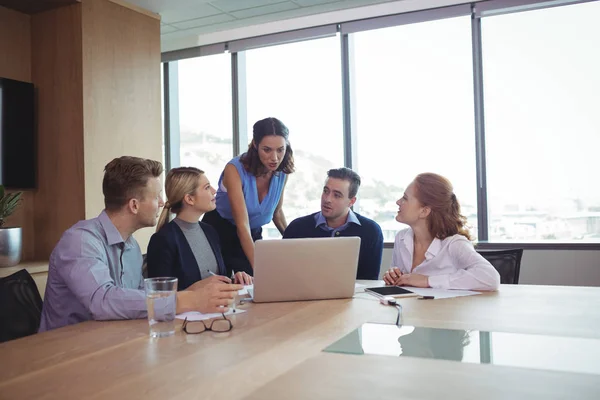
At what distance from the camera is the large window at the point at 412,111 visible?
4523mm

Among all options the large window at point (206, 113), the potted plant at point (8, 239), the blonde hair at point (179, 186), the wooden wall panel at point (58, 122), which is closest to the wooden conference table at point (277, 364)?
the blonde hair at point (179, 186)

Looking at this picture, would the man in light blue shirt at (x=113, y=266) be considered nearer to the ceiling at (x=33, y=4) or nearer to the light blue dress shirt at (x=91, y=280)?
the light blue dress shirt at (x=91, y=280)

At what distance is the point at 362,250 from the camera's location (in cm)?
291

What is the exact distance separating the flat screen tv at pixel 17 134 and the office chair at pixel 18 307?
2300mm

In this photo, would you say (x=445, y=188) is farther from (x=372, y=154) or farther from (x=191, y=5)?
(x=191, y=5)

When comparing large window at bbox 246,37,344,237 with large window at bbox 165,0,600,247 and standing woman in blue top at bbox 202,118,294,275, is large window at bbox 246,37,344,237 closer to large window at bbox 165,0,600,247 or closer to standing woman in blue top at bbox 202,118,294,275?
large window at bbox 165,0,600,247

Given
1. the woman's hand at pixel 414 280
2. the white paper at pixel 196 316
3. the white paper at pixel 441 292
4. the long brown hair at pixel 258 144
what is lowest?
the white paper at pixel 441 292

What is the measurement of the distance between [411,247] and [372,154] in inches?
97.6

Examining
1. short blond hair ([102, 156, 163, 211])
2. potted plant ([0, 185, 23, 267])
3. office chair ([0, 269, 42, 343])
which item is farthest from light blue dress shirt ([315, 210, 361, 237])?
potted plant ([0, 185, 23, 267])

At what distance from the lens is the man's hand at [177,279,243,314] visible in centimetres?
159

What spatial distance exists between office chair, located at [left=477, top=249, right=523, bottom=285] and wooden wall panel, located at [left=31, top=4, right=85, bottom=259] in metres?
2.69

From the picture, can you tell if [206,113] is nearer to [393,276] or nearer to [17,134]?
[17,134]

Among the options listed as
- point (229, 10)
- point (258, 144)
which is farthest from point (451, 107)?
point (258, 144)

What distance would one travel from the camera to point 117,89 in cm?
404
